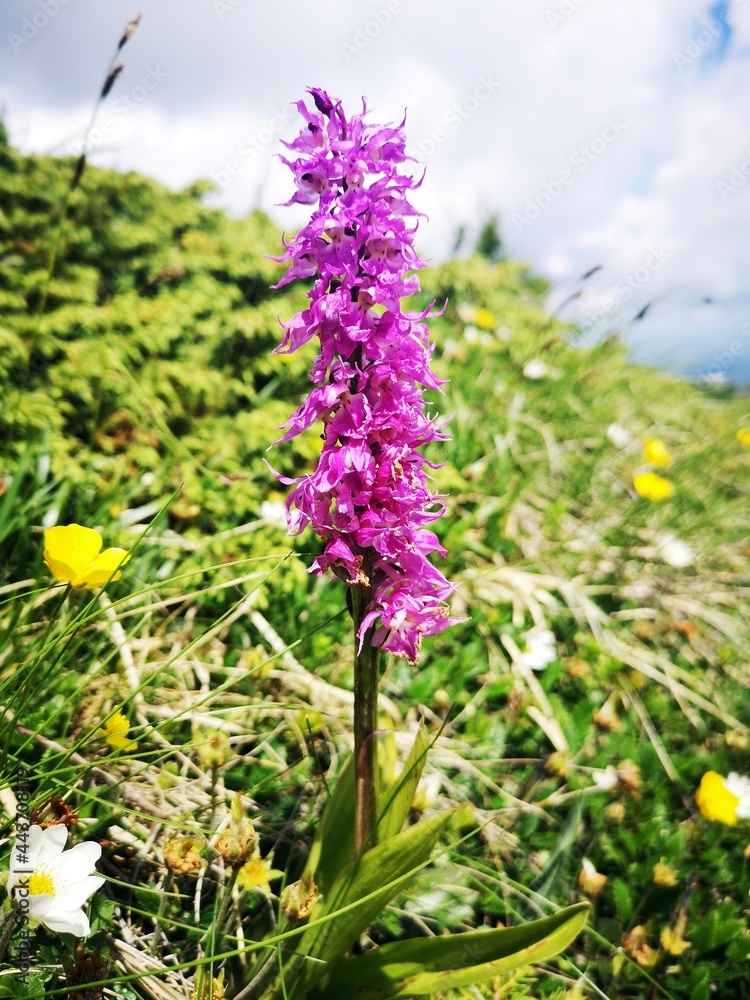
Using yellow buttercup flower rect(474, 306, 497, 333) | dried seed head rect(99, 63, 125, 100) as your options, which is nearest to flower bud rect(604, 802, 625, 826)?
dried seed head rect(99, 63, 125, 100)

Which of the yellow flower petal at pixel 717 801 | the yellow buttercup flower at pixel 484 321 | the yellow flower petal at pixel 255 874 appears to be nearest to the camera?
the yellow flower petal at pixel 255 874

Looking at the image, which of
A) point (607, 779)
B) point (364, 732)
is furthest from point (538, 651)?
point (364, 732)

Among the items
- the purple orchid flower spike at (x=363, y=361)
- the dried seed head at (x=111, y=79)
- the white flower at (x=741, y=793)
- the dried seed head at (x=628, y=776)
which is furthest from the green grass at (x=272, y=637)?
the dried seed head at (x=111, y=79)

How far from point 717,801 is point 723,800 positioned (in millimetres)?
24

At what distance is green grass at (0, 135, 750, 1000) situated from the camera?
169 centimetres

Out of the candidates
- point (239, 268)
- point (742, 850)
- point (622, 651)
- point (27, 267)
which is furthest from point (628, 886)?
point (27, 267)

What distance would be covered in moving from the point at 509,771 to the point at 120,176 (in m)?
4.25

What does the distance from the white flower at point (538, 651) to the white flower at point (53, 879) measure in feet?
6.16

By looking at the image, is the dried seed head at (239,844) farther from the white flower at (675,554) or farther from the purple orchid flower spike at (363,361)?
the white flower at (675,554)

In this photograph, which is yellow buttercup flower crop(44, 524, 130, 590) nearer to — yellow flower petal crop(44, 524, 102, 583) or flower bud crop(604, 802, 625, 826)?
yellow flower petal crop(44, 524, 102, 583)

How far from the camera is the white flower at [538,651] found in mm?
2717

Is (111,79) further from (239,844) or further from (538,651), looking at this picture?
(538,651)

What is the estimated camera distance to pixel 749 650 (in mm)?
3385

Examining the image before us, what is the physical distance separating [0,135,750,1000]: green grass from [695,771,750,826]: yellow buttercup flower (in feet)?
0.41
